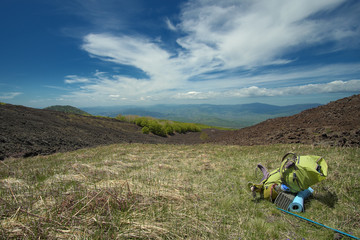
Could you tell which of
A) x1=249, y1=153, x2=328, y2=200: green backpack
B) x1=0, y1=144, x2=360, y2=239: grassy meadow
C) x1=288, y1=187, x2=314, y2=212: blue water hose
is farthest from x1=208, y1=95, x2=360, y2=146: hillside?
x1=288, y1=187, x2=314, y2=212: blue water hose

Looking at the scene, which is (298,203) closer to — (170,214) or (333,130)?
(170,214)

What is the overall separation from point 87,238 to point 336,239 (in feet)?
12.5

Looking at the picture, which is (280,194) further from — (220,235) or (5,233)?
(5,233)

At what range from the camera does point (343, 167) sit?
16.8 feet

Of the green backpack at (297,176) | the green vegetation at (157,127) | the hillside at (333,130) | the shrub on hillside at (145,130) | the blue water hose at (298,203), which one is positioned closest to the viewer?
the blue water hose at (298,203)

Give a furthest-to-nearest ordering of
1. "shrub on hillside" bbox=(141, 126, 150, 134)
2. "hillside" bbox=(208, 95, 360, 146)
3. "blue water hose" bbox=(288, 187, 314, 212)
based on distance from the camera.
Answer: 1. "shrub on hillside" bbox=(141, 126, 150, 134)
2. "hillside" bbox=(208, 95, 360, 146)
3. "blue water hose" bbox=(288, 187, 314, 212)

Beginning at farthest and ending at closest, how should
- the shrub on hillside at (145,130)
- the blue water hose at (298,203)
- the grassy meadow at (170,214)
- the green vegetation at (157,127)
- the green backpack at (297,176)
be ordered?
the green vegetation at (157,127) < the shrub on hillside at (145,130) < the green backpack at (297,176) < the blue water hose at (298,203) < the grassy meadow at (170,214)

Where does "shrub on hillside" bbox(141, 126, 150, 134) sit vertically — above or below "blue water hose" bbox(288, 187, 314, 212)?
below

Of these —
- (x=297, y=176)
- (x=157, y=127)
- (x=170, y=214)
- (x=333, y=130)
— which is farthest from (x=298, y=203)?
(x=157, y=127)

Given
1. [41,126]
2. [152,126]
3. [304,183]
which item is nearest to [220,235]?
[304,183]

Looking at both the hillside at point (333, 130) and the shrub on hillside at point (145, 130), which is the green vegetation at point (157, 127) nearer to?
the shrub on hillside at point (145, 130)

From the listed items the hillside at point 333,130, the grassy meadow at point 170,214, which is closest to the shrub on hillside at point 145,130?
the hillside at point 333,130

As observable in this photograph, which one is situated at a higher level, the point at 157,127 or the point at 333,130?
the point at 333,130

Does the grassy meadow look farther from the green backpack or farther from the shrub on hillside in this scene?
the shrub on hillside
